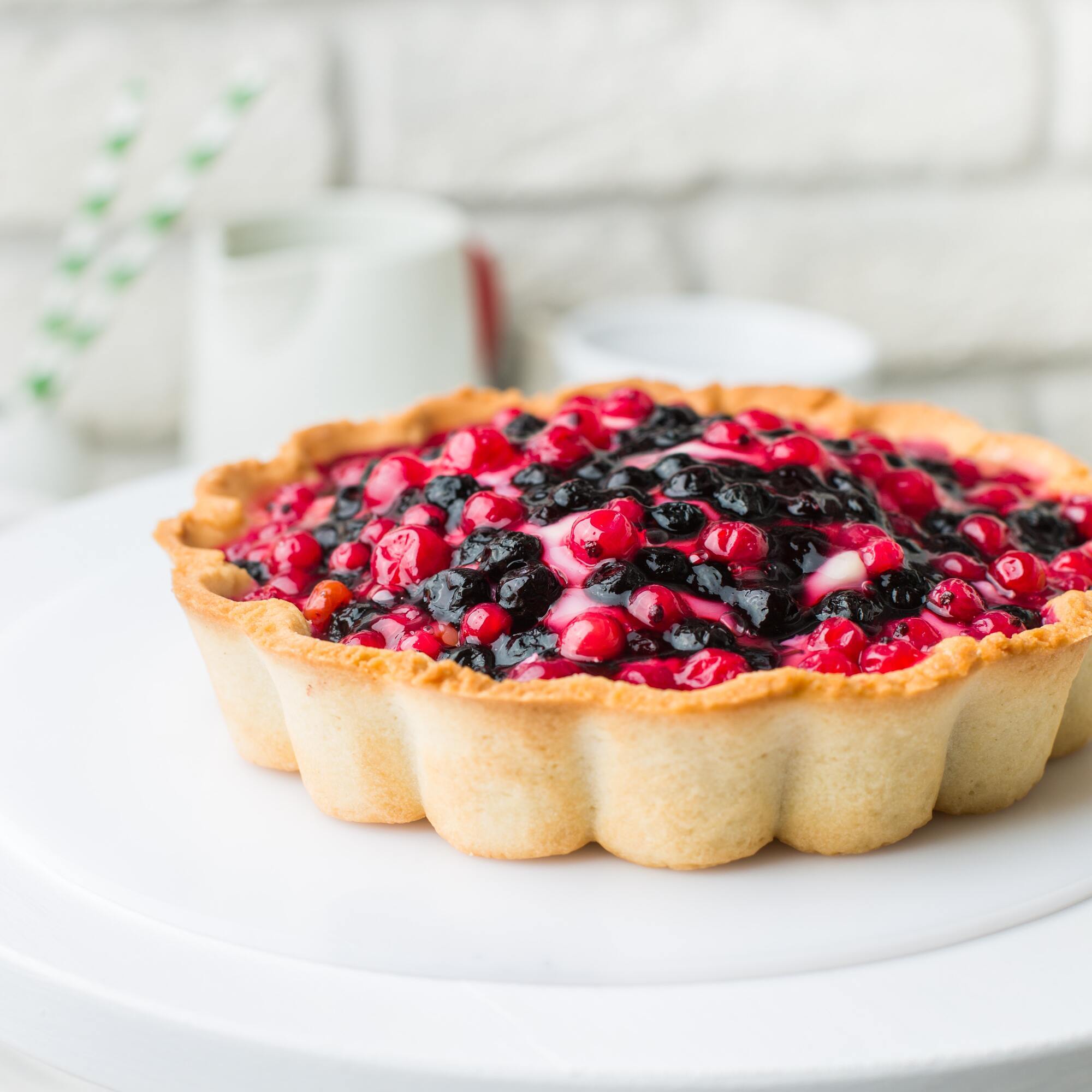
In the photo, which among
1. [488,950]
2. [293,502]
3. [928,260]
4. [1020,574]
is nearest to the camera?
[488,950]

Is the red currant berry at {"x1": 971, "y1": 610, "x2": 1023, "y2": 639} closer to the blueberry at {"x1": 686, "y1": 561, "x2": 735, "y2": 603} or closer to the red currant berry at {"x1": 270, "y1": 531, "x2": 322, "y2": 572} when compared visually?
the blueberry at {"x1": 686, "y1": 561, "x2": 735, "y2": 603}

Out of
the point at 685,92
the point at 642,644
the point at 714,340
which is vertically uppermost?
the point at 685,92

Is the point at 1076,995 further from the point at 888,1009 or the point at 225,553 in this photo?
the point at 225,553

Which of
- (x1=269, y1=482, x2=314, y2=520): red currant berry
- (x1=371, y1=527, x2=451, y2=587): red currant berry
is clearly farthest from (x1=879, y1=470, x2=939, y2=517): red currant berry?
(x1=269, y1=482, x2=314, y2=520): red currant berry

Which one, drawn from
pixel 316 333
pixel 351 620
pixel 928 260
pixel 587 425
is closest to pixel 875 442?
pixel 587 425

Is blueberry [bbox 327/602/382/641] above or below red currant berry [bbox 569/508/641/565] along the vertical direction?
below

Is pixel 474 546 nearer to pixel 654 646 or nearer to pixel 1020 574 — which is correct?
pixel 654 646

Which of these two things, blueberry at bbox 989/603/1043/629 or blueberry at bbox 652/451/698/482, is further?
blueberry at bbox 652/451/698/482
